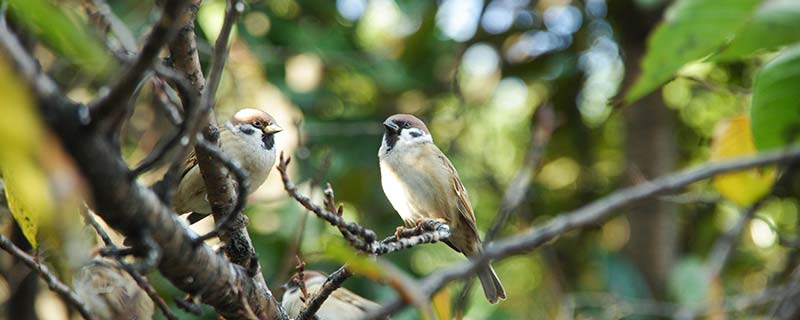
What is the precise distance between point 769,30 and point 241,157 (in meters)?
1.93

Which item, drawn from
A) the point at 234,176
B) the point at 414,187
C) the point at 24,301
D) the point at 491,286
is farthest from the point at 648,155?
the point at 234,176

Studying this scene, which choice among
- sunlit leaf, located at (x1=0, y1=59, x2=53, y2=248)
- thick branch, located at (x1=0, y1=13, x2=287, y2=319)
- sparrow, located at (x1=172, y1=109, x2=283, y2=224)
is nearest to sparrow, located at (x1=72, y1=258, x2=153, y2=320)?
sparrow, located at (x1=172, y1=109, x2=283, y2=224)

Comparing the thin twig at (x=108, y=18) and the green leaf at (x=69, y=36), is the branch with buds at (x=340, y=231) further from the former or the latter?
the green leaf at (x=69, y=36)

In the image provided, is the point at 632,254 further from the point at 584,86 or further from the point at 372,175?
the point at 372,175

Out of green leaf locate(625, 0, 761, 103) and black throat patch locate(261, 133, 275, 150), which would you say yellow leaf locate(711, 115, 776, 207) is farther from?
black throat patch locate(261, 133, 275, 150)

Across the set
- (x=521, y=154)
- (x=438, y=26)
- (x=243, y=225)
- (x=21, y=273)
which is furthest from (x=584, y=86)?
(x=243, y=225)

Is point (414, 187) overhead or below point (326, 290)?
below

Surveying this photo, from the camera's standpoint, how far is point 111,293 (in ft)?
10.8

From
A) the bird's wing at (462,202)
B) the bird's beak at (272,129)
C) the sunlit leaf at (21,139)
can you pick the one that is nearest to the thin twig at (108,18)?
the bird's beak at (272,129)

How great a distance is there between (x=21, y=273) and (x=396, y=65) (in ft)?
8.08

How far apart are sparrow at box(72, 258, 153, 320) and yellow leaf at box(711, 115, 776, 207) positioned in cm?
185

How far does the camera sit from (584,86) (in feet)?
19.7

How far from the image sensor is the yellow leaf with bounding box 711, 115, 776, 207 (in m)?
2.48

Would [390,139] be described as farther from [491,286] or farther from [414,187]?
[491,286]
